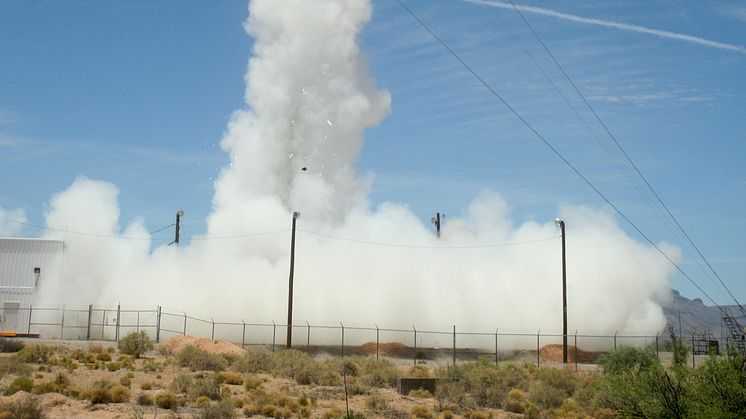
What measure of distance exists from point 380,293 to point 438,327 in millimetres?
6448

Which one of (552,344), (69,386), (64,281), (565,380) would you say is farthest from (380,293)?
(69,386)

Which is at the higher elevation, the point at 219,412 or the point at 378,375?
the point at 378,375

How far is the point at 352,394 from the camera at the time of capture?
3506 cm

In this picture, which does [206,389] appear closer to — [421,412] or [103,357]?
[421,412]

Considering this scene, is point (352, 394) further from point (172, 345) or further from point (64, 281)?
point (64, 281)

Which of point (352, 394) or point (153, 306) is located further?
point (153, 306)

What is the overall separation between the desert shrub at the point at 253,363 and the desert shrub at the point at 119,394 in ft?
39.4

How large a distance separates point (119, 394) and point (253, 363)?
1367 centimetres

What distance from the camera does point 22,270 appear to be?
67.3 metres

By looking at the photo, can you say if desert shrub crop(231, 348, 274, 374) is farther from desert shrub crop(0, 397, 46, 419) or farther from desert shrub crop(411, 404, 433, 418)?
desert shrub crop(0, 397, 46, 419)

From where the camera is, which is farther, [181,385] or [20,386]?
[181,385]

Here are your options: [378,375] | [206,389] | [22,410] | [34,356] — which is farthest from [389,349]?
[22,410]

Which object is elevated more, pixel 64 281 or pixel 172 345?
pixel 64 281

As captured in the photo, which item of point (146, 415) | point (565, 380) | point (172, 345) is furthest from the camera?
point (172, 345)
